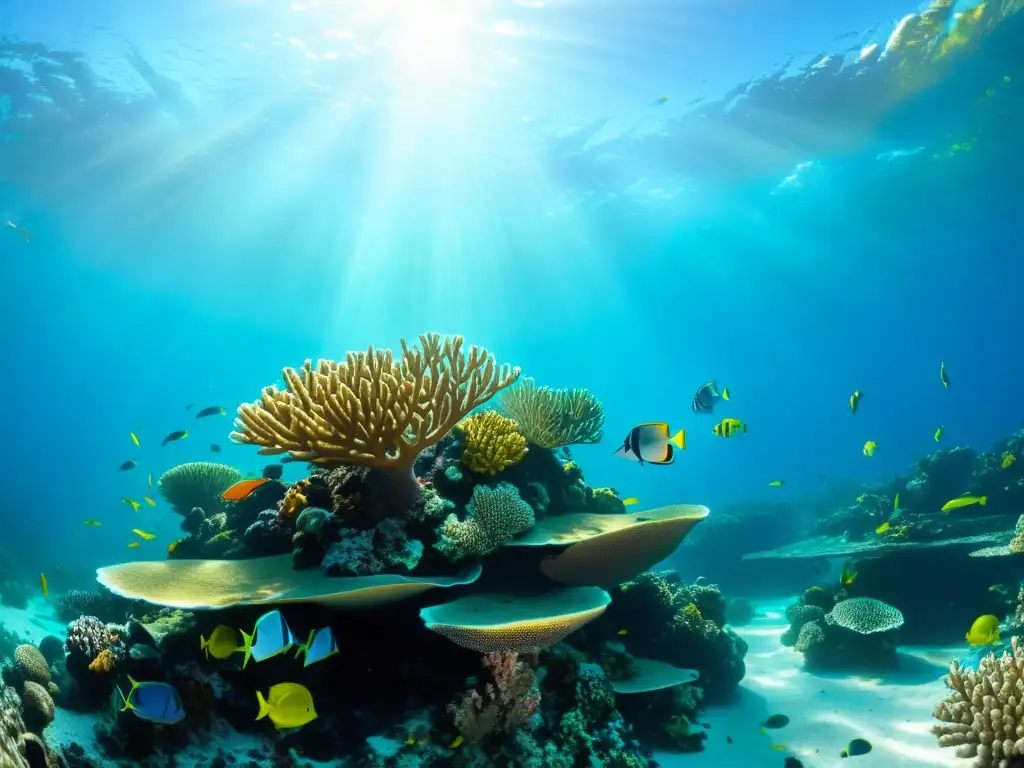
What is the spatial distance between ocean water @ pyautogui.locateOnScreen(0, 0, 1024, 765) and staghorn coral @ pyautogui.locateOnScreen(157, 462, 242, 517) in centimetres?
103

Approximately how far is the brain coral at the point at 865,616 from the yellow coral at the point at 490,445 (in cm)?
631

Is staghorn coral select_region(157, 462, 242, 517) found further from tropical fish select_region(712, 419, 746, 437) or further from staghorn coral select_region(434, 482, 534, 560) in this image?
tropical fish select_region(712, 419, 746, 437)

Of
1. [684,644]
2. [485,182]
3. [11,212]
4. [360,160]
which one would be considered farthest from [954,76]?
[11,212]

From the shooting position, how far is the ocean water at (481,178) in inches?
825

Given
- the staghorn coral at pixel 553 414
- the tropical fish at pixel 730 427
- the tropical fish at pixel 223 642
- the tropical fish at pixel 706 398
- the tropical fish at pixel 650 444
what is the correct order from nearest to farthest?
the tropical fish at pixel 223 642 < the tropical fish at pixel 650 444 < the staghorn coral at pixel 553 414 < the tropical fish at pixel 730 427 < the tropical fish at pixel 706 398

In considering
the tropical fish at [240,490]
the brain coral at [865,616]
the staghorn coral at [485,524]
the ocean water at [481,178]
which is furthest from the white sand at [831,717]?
the ocean water at [481,178]

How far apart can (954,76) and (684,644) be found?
2641 cm

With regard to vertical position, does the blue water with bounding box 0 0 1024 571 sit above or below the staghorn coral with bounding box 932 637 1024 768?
above

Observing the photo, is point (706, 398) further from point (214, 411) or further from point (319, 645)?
point (214, 411)

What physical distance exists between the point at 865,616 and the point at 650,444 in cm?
644

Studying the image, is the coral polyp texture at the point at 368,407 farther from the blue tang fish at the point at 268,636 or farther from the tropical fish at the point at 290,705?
the tropical fish at the point at 290,705

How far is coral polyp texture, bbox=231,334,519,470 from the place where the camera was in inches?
168

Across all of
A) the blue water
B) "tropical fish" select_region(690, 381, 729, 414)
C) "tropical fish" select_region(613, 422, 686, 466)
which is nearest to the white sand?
"tropical fish" select_region(613, 422, 686, 466)

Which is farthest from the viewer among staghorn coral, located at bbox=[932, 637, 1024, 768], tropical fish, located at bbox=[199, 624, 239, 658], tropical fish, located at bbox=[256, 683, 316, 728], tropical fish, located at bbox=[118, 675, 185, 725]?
tropical fish, located at bbox=[199, 624, 239, 658]
